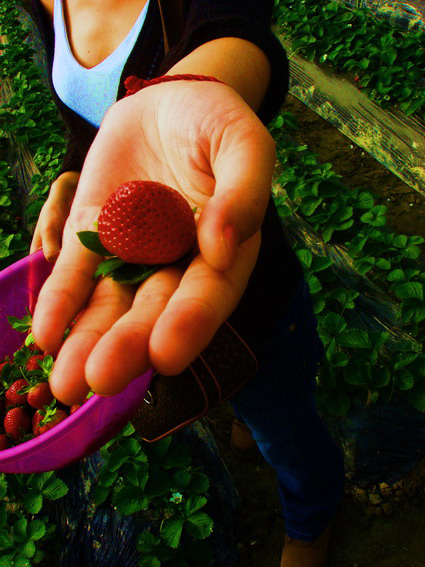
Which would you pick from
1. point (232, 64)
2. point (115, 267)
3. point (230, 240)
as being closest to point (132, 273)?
point (115, 267)

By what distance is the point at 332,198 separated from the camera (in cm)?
273

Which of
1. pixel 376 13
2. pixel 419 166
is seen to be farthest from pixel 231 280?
pixel 376 13

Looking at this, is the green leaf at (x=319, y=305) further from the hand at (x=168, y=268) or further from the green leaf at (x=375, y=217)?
the hand at (x=168, y=268)

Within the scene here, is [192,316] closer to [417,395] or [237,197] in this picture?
[237,197]

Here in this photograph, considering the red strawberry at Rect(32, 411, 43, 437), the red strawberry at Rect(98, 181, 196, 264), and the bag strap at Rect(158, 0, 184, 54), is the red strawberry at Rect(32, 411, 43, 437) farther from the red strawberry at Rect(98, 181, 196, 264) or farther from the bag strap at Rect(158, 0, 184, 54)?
A: the bag strap at Rect(158, 0, 184, 54)

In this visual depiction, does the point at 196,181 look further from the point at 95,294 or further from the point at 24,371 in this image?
the point at 24,371

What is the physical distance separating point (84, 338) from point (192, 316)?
0.21m

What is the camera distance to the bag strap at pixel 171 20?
54.7 inches

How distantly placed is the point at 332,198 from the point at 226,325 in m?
1.72

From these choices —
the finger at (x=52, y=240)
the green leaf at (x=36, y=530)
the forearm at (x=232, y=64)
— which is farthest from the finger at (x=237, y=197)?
the green leaf at (x=36, y=530)

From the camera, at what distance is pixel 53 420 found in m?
1.52

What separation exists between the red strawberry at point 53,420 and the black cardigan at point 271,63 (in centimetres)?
65

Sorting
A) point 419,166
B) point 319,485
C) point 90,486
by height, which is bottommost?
point 90,486

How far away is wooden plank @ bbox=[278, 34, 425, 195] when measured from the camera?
288 cm
